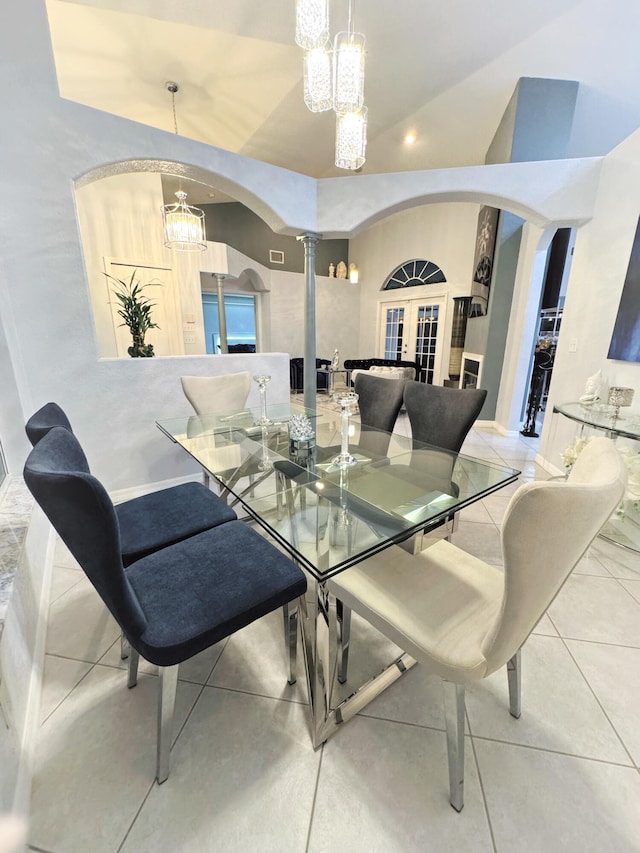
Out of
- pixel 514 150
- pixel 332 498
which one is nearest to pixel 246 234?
pixel 514 150

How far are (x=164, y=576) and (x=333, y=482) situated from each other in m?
0.71

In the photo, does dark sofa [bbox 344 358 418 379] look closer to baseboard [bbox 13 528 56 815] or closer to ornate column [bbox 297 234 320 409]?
ornate column [bbox 297 234 320 409]

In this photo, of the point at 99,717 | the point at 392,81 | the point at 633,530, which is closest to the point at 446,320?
the point at 392,81

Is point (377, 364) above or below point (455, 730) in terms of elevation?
above

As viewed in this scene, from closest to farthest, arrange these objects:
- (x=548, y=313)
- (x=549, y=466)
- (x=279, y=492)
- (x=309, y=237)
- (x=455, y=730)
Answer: (x=455, y=730)
(x=279, y=492)
(x=309, y=237)
(x=549, y=466)
(x=548, y=313)

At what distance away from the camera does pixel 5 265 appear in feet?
6.54

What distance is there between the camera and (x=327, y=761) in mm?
1052

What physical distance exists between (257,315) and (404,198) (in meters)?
5.87

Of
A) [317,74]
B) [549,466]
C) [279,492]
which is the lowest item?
[549,466]

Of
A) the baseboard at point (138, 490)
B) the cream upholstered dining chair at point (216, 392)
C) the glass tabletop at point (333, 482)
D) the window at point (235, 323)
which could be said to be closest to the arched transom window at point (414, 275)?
the window at point (235, 323)

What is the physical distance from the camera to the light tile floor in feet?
2.96

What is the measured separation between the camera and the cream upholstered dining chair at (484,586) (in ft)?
2.18

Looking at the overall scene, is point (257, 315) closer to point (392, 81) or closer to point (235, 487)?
point (392, 81)

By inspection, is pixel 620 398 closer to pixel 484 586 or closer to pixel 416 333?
pixel 484 586
